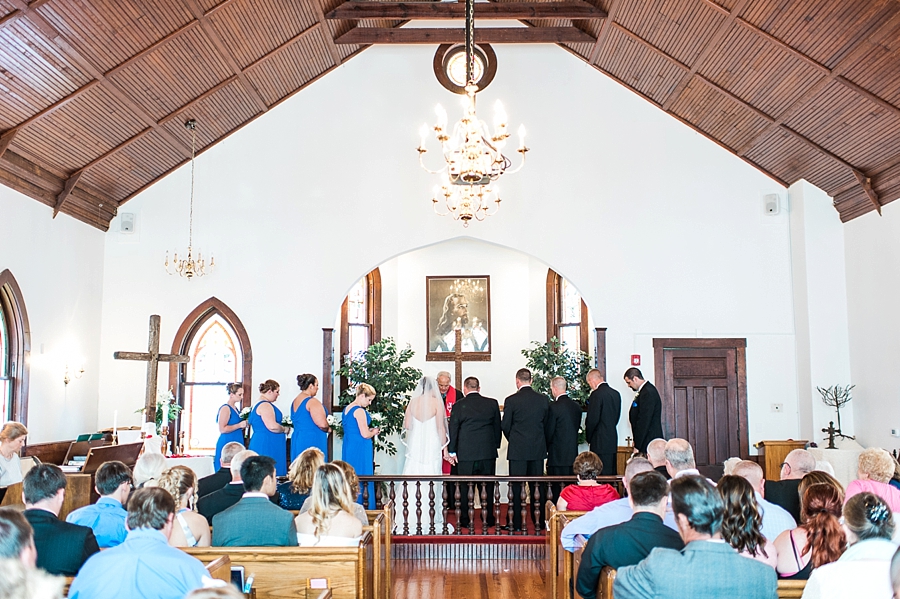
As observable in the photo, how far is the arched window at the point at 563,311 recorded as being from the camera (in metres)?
12.8

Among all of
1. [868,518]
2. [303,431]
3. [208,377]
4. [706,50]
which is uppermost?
[706,50]

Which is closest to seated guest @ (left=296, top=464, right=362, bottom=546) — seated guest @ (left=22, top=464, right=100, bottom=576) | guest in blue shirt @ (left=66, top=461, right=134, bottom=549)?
guest in blue shirt @ (left=66, top=461, right=134, bottom=549)

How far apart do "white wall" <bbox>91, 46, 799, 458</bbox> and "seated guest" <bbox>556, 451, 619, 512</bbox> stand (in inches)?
186

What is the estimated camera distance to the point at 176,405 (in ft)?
33.2

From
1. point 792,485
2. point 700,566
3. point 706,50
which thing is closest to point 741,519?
point 700,566

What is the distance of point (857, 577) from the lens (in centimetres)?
305

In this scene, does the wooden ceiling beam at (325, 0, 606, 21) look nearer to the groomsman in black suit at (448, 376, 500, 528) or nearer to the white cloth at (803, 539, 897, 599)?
the groomsman in black suit at (448, 376, 500, 528)

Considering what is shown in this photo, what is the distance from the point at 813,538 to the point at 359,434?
535cm

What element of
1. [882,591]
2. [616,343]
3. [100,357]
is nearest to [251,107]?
[100,357]

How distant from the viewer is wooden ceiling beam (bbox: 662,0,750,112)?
775cm

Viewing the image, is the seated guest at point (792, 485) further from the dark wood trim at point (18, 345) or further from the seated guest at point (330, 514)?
the dark wood trim at point (18, 345)

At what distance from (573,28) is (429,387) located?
4.58 meters

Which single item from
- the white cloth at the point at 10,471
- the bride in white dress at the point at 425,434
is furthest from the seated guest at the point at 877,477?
the white cloth at the point at 10,471

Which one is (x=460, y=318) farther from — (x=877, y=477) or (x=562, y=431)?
(x=877, y=477)
